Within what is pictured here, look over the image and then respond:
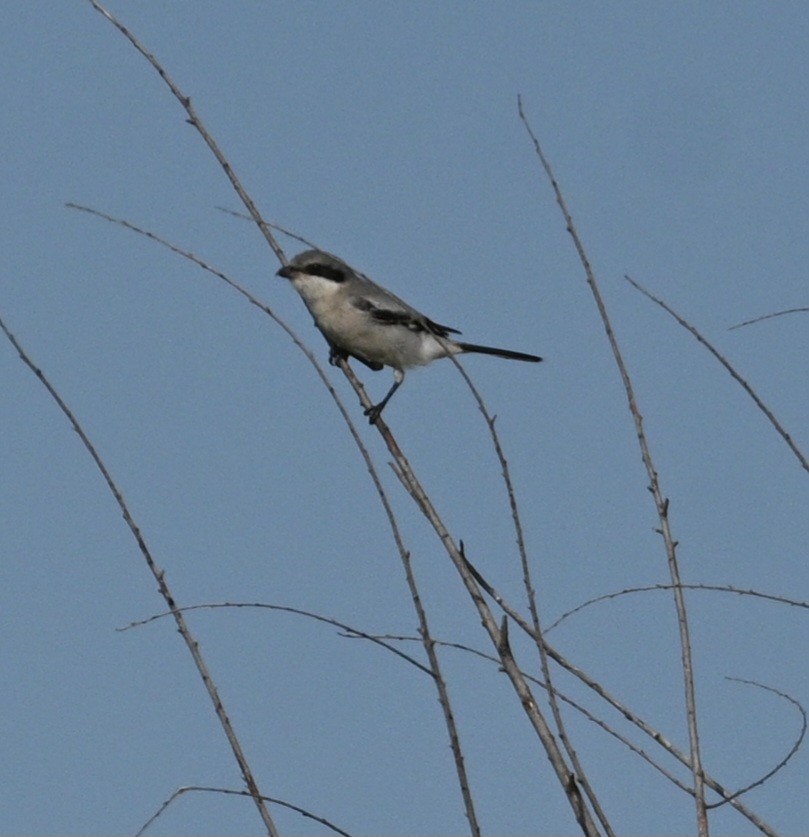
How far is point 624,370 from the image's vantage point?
331cm

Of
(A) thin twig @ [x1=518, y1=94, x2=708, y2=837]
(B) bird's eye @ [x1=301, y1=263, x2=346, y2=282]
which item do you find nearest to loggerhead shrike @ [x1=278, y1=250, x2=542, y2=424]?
(B) bird's eye @ [x1=301, y1=263, x2=346, y2=282]

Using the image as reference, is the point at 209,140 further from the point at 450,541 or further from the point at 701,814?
the point at 701,814

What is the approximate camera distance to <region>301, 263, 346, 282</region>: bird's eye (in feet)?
22.6

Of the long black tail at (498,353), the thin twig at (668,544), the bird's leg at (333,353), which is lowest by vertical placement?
the thin twig at (668,544)

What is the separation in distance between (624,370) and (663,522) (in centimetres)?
38

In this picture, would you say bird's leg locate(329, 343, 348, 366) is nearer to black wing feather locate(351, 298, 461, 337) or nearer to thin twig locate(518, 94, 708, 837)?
black wing feather locate(351, 298, 461, 337)

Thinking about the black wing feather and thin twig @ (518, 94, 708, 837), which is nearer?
thin twig @ (518, 94, 708, 837)

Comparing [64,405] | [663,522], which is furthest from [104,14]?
[663,522]

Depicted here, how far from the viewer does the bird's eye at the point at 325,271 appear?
271 inches

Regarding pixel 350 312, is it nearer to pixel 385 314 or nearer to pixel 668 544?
pixel 385 314

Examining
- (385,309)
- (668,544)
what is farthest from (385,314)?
(668,544)

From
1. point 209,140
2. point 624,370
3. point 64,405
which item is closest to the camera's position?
point 64,405

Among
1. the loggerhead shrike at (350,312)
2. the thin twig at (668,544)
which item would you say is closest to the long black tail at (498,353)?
the loggerhead shrike at (350,312)

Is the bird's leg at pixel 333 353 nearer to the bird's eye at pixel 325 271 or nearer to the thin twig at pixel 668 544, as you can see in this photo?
the bird's eye at pixel 325 271
